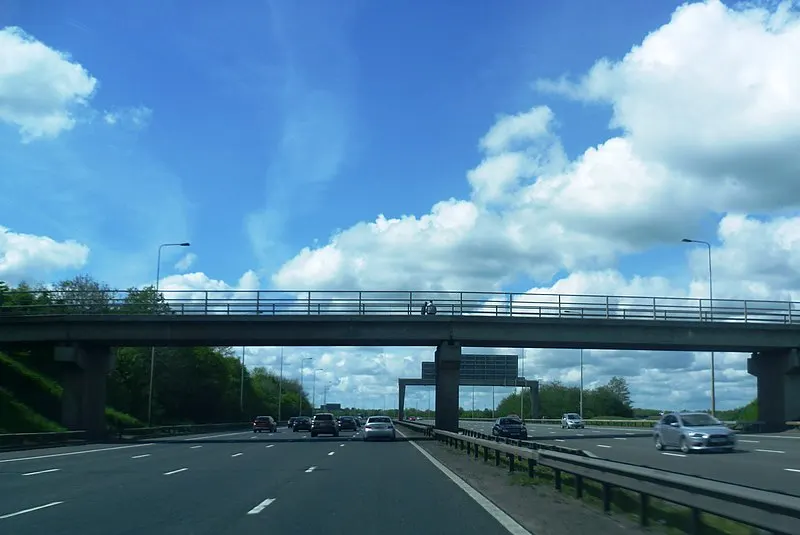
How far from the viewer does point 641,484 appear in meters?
11.8

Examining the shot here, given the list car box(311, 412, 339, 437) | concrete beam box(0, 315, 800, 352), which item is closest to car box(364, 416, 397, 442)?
concrete beam box(0, 315, 800, 352)

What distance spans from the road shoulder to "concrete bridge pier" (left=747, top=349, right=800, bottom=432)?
36341 mm

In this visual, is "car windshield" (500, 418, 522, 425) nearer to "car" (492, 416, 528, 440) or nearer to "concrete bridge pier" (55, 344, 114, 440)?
"car" (492, 416, 528, 440)

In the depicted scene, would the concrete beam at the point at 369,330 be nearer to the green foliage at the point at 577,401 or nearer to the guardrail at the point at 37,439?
the guardrail at the point at 37,439

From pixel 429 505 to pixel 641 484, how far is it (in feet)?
16.7

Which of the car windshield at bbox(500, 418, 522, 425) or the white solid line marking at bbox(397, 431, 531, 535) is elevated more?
the white solid line marking at bbox(397, 431, 531, 535)

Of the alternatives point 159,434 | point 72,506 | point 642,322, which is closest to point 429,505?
point 72,506

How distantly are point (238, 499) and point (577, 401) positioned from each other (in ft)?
459

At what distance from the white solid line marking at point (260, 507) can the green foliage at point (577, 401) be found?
110m

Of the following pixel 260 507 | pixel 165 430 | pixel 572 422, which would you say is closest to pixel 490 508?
pixel 260 507

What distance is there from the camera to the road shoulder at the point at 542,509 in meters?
12.2

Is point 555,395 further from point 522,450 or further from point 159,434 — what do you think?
point 522,450

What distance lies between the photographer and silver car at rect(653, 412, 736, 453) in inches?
1261

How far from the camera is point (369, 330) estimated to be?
5006cm
